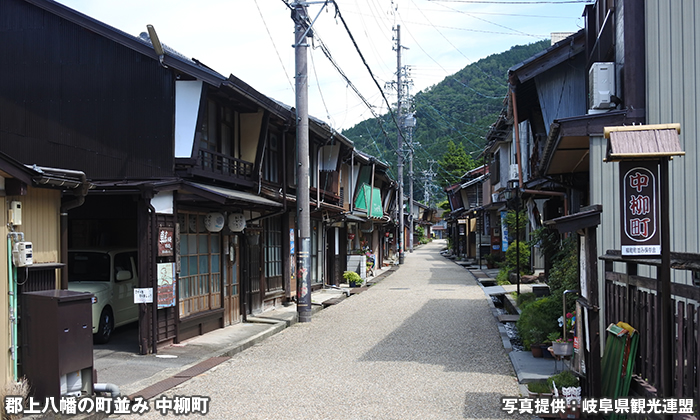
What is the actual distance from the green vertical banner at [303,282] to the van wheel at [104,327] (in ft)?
17.2

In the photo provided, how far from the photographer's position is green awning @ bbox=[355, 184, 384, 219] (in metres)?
32.0

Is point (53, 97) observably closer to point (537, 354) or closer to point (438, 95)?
point (537, 354)

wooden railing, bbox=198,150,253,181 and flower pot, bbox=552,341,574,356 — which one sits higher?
wooden railing, bbox=198,150,253,181

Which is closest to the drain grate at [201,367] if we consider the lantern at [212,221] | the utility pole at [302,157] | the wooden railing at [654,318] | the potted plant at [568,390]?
the lantern at [212,221]

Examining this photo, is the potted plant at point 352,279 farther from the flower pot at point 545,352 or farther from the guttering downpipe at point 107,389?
the guttering downpipe at point 107,389

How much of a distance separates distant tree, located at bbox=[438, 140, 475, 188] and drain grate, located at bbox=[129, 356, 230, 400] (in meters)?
73.4

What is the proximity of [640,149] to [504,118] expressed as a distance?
1855 centimetres

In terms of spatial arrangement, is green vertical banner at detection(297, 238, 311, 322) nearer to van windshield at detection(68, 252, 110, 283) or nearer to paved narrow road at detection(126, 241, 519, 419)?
paved narrow road at detection(126, 241, 519, 419)

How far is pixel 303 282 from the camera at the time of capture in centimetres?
1681

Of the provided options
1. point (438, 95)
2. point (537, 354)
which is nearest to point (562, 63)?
point (537, 354)

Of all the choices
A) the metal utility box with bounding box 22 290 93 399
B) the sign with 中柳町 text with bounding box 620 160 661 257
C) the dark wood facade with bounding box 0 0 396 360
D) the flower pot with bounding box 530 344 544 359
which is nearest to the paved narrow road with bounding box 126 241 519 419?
the flower pot with bounding box 530 344 544 359

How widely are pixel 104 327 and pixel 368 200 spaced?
70.7 feet

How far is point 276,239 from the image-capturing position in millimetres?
19875

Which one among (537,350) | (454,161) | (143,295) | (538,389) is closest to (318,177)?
(143,295)
